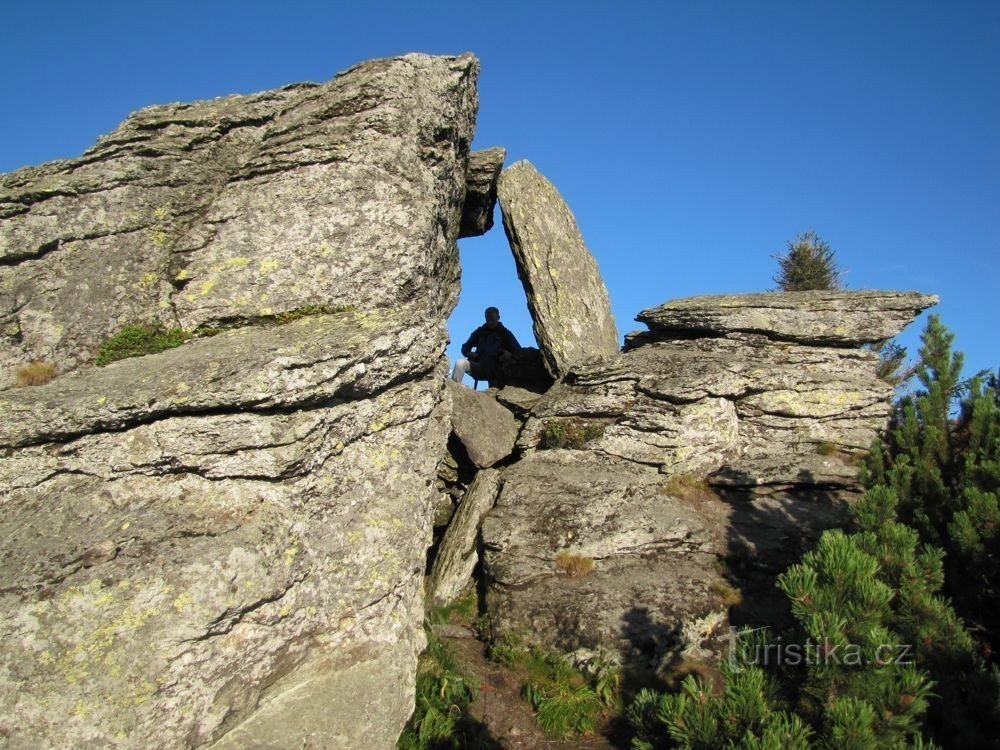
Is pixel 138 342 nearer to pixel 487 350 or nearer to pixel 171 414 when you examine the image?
pixel 171 414

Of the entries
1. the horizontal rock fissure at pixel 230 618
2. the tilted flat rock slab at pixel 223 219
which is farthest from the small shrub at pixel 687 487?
the horizontal rock fissure at pixel 230 618

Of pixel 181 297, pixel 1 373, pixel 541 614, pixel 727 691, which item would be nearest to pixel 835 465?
pixel 541 614

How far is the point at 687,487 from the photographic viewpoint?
1250 centimetres

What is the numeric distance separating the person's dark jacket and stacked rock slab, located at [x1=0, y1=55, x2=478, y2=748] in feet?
23.5

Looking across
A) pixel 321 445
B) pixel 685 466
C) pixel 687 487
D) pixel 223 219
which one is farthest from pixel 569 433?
pixel 223 219

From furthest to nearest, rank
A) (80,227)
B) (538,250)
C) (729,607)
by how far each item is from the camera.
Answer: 1. (538,250)
2. (729,607)
3. (80,227)

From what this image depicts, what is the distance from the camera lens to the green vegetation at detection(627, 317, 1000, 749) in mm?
4730

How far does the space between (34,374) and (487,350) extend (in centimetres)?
1077

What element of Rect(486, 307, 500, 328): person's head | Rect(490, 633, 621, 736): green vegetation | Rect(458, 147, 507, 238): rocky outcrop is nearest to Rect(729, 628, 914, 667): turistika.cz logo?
Rect(490, 633, 621, 736): green vegetation

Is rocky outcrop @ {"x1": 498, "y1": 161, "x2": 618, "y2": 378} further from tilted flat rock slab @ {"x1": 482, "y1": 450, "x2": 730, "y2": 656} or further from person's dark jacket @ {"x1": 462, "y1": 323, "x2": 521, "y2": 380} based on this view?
tilted flat rock slab @ {"x1": 482, "y1": 450, "x2": 730, "y2": 656}

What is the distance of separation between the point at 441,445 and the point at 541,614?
309 centimetres

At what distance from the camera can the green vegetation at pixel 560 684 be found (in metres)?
8.47

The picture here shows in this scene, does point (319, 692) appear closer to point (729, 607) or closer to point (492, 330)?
point (729, 607)

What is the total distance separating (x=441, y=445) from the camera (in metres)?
8.98
